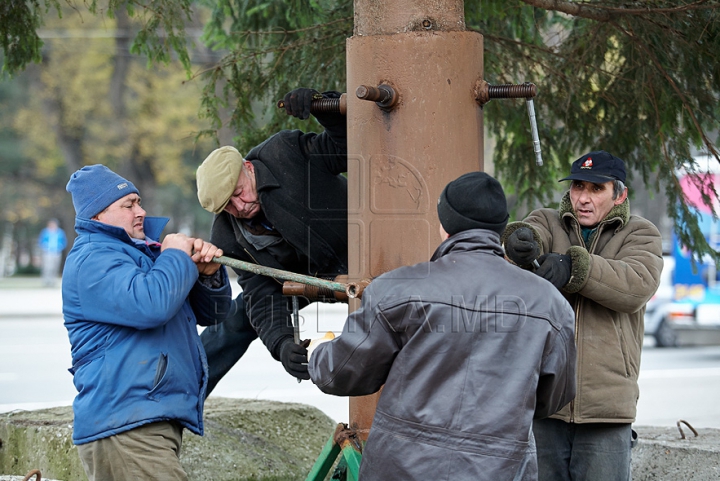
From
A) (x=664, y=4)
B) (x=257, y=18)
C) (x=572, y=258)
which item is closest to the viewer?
(x=572, y=258)

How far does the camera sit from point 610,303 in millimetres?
3170

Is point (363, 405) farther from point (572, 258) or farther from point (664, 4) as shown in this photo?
point (664, 4)

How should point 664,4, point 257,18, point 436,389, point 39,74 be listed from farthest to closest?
point 39,74 < point 257,18 < point 664,4 < point 436,389

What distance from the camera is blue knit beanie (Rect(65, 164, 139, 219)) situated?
3.14m

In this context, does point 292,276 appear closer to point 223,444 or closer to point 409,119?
point 409,119

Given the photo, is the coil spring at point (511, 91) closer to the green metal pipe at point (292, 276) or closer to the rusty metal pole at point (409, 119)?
the rusty metal pole at point (409, 119)

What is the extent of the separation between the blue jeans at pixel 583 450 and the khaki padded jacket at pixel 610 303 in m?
0.08

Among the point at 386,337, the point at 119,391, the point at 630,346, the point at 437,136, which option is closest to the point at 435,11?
the point at 437,136

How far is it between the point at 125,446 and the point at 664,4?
3.22 m

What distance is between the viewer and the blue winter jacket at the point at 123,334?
2.95 meters

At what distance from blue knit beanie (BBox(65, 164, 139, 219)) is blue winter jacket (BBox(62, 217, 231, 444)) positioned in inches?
2.3

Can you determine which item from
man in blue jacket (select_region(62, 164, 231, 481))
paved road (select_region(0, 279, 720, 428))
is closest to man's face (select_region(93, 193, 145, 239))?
man in blue jacket (select_region(62, 164, 231, 481))

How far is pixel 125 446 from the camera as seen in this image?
299 cm

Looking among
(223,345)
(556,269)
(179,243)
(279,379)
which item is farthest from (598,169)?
(279,379)
